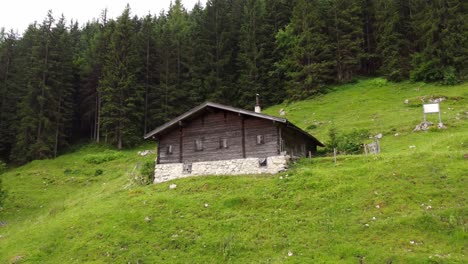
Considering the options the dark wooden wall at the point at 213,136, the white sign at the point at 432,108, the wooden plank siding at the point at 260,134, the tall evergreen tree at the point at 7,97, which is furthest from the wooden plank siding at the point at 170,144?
the tall evergreen tree at the point at 7,97

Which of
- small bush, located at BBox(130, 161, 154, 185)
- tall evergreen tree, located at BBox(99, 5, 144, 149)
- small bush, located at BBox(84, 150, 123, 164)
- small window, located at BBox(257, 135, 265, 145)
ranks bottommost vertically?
small bush, located at BBox(130, 161, 154, 185)

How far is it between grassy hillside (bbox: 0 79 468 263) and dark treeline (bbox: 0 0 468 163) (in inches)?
926

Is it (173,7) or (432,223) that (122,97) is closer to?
(173,7)

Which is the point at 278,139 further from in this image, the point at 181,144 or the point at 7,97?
the point at 7,97

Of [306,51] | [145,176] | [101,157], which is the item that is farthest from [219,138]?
[306,51]

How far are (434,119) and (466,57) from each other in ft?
57.1

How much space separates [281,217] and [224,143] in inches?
415

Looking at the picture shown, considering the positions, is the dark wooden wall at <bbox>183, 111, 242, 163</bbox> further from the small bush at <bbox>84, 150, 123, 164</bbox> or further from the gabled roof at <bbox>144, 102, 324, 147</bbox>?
the small bush at <bbox>84, 150, 123, 164</bbox>

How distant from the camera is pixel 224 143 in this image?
29281 millimetres

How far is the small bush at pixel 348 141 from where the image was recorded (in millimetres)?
31391

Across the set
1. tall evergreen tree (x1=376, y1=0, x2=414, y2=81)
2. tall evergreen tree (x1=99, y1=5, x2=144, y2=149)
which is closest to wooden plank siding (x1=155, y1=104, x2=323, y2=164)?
tall evergreen tree (x1=99, y1=5, x2=144, y2=149)

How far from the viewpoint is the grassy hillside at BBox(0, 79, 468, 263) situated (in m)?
16.5

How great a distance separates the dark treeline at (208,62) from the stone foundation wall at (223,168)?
1000 inches

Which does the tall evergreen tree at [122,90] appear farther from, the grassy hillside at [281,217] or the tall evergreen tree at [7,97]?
the grassy hillside at [281,217]
